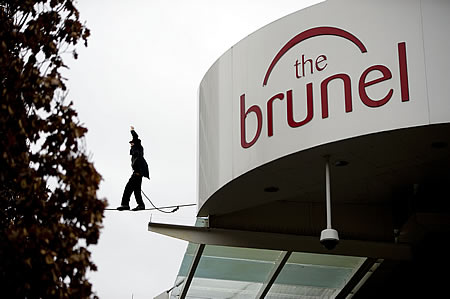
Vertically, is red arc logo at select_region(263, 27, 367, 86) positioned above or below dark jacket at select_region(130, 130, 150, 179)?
above

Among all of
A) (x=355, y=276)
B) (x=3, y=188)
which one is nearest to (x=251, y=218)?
(x=355, y=276)

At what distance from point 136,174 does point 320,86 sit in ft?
17.2

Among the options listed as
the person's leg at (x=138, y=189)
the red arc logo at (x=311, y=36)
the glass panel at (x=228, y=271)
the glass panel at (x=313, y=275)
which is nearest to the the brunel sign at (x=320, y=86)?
the red arc logo at (x=311, y=36)

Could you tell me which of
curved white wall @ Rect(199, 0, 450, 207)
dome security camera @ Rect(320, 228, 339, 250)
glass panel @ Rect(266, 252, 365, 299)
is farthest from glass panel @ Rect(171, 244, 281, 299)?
dome security camera @ Rect(320, 228, 339, 250)

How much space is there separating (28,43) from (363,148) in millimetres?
6349

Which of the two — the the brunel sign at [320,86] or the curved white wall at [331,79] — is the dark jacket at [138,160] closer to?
the curved white wall at [331,79]

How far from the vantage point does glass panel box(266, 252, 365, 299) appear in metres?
17.3

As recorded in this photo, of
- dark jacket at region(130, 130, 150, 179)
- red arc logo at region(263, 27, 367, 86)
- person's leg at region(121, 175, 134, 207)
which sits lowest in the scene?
person's leg at region(121, 175, 134, 207)

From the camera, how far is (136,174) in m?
16.0

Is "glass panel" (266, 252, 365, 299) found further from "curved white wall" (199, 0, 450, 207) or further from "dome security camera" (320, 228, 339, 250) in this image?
"dome security camera" (320, 228, 339, 250)

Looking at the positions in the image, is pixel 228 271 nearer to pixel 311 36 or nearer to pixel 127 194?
pixel 127 194

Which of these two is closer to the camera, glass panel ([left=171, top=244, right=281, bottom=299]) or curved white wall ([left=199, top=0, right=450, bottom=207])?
curved white wall ([left=199, top=0, right=450, bottom=207])

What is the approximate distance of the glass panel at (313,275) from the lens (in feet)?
56.9

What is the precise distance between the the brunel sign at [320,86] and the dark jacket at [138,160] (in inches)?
138
